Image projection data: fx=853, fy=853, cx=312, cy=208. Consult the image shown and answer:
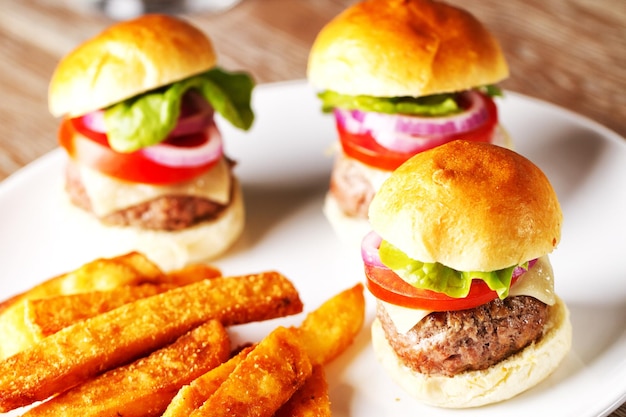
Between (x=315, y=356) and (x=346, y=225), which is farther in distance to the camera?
(x=346, y=225)

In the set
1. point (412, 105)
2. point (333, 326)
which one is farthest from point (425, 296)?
point (412, 105)

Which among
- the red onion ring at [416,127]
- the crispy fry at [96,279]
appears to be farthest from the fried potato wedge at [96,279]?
the red onion ring at [416,127]

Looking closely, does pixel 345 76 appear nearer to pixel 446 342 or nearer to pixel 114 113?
pixel 114 113

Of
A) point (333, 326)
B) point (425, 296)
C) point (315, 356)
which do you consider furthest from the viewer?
point (333, 326)

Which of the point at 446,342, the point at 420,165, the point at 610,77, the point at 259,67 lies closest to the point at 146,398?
the point at 446,342

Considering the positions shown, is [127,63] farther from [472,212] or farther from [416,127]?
[472,212]

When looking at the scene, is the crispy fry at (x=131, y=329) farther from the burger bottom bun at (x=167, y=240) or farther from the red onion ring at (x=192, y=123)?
the red onion ring at (x=192, y=123)

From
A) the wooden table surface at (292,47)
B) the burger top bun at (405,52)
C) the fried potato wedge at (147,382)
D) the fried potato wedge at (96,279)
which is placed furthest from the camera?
the wooden table surface at (292,47)
